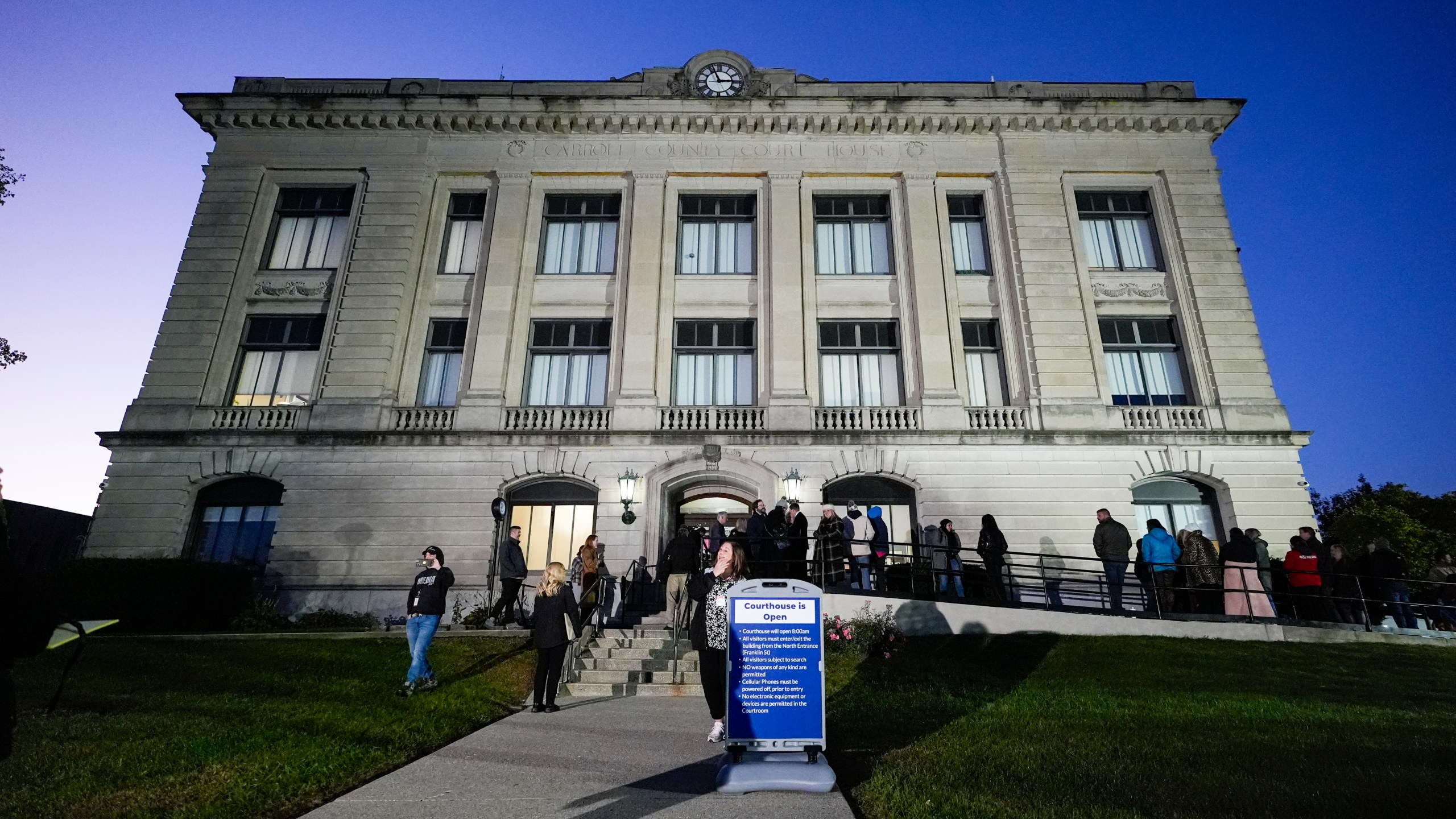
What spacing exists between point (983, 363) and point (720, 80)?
503 inches

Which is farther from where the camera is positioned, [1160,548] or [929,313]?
[929,313]

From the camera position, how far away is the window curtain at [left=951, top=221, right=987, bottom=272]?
21.8 meters

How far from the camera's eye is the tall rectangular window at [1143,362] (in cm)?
2005

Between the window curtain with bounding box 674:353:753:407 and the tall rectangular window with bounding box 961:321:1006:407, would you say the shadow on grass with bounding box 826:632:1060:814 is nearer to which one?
the tall rectangular window with bounding box 961:321:1006:407

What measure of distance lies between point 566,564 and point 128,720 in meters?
12.3

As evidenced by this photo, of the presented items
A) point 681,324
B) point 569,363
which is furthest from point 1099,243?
point 569,363

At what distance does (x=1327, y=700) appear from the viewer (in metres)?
8.73

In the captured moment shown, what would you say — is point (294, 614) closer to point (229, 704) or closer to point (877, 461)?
point (229, 704)

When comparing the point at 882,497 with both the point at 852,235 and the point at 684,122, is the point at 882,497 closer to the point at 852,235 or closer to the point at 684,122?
the point at 852,235

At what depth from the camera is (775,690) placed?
222 inches

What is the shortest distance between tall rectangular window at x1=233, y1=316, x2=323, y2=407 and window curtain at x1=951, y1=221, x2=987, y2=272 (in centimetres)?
1921

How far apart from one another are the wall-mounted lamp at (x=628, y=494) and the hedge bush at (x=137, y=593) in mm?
9455

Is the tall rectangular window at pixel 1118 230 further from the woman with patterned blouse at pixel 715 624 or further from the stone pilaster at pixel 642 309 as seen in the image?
the woman with patterned blouse at pixel 715 624

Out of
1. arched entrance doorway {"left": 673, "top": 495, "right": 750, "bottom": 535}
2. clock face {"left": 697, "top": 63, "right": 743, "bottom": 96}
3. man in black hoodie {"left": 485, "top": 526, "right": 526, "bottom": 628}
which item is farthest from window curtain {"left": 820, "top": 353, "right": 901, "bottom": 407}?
clock face {"left": 697, "top": 63, "right": 743, "bottom": 96}
